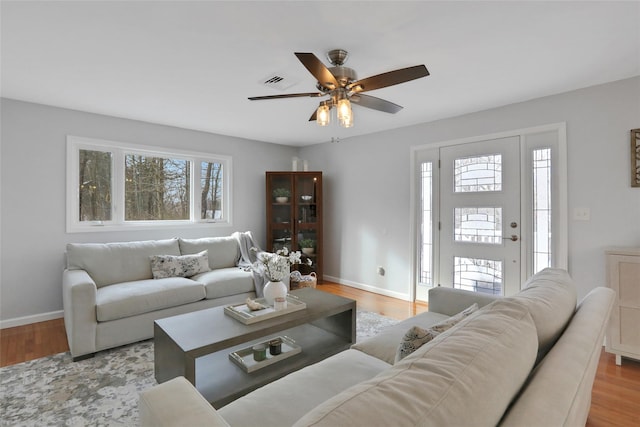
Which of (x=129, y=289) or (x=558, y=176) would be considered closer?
(x=129, y=289)

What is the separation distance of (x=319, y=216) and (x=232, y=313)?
3.02m

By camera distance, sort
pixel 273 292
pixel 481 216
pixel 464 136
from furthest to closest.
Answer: pixel 464 136 → pixel 481 216 → pixel 273 292

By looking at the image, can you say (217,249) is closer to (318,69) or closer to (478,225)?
(318,69)

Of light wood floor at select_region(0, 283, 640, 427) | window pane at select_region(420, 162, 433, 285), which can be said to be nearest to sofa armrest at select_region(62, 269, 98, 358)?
light wood floor at select_region(0, 283, 640, 427)

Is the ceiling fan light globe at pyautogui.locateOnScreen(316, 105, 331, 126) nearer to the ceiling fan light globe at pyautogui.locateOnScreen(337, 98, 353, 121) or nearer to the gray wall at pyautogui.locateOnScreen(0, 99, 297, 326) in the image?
the ceiling fan light globe at pyautogui.locateOnScreen(337, 98, 353, 121)

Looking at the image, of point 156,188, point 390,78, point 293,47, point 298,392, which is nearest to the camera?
point 298,392

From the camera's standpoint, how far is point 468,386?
667 mm

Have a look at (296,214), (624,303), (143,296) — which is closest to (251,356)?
(143,296)

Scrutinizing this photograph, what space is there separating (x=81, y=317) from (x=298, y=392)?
7.22 ft

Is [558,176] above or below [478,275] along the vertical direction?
above

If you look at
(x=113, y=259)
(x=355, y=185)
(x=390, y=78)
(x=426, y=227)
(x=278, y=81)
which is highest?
(x=278, y=81)

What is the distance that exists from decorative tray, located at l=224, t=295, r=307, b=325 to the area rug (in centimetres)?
75

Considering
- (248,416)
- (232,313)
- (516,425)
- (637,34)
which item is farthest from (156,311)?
(637,34)

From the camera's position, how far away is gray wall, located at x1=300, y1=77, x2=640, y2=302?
271 cm
